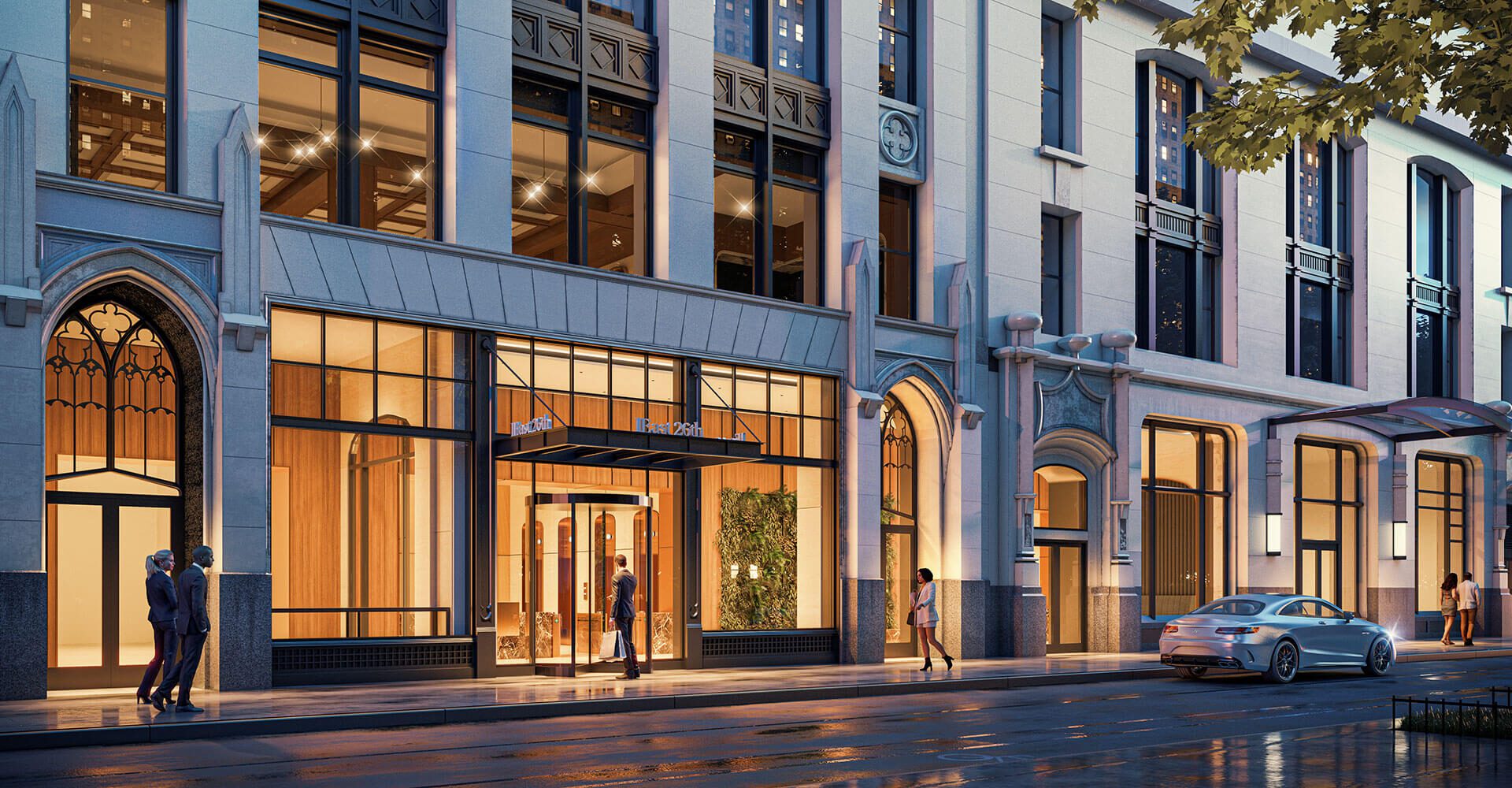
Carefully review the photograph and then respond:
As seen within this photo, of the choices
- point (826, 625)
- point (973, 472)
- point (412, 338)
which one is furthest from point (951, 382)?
point (412, 338)

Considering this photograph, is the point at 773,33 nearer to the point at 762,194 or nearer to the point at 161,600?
the point at 762,194

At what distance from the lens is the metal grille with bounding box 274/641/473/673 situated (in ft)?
66.5

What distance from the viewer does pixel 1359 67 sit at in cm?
1220

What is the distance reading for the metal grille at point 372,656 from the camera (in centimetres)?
2028

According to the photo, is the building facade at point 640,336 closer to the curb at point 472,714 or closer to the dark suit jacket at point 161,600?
the dark suit jacket at point 161,600

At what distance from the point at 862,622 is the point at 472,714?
36.5 ft

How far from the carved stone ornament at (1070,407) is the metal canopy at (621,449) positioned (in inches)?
316

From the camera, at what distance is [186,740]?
47.7ft

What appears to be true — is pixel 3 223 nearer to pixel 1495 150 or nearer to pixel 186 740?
pixel 186 740

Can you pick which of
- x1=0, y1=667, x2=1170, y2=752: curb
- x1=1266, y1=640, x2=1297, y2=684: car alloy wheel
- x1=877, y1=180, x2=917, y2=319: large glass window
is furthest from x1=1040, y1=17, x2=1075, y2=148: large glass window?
x1=0, y1=667, x2=1170, y2=752: curb

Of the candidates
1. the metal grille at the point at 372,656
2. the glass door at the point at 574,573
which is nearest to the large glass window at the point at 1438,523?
the glass door at the point at 574,573

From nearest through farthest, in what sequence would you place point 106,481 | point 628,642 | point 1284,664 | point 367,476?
1. point 106,481
2. point 367,476
3. point 628,642
4. point 1284,664

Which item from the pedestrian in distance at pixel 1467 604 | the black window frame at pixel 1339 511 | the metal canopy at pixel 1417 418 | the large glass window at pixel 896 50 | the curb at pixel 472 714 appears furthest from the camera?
the black window frame at pixel 1339 511

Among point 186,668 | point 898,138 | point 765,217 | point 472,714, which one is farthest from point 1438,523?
point 186,668
